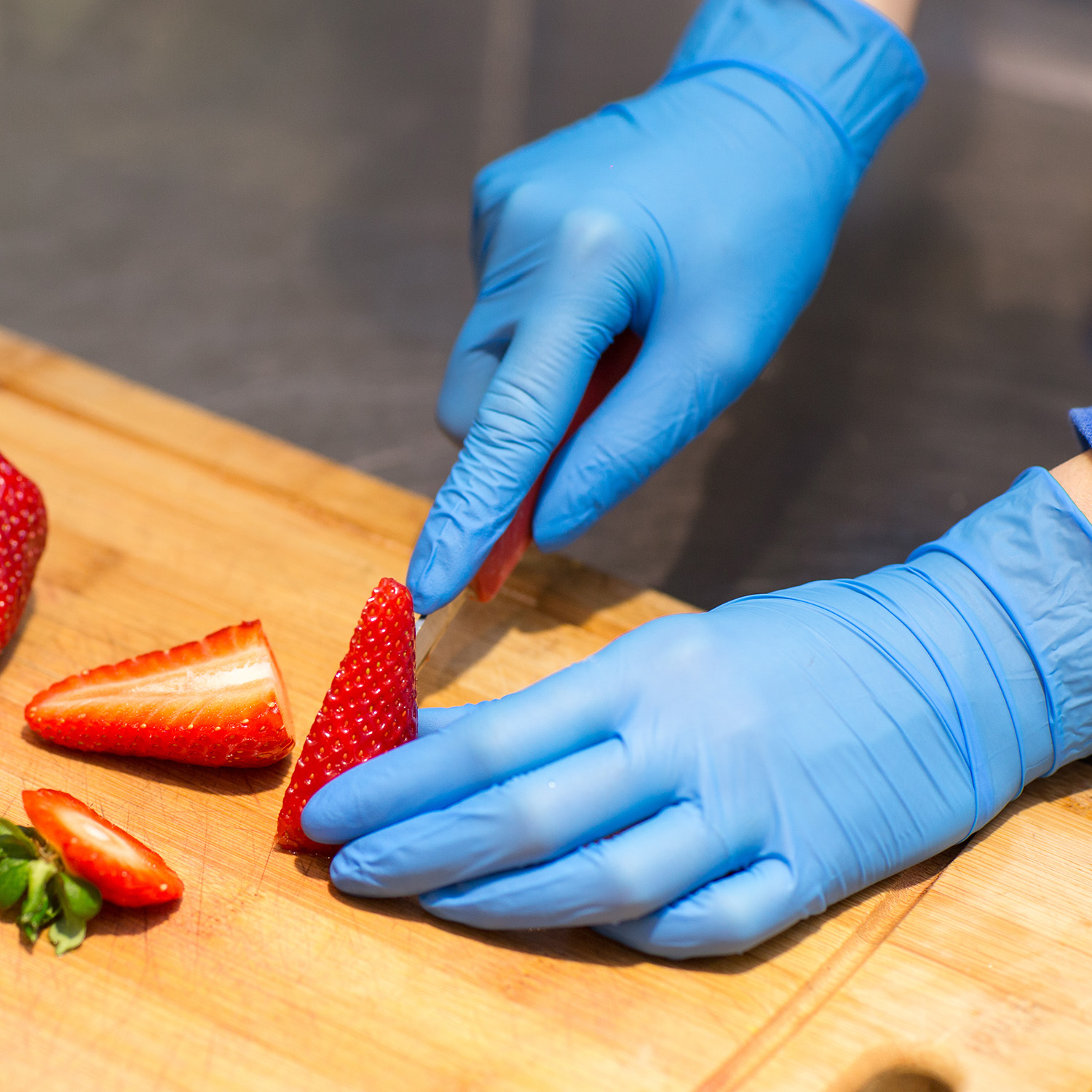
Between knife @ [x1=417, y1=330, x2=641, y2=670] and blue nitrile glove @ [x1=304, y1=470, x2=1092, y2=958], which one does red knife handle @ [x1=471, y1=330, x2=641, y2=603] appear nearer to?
knife @ [x1=417, y1=330, x2=641, y2=670]

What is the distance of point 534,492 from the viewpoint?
3.89 ft

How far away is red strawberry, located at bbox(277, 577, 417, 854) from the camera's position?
2.88 feet

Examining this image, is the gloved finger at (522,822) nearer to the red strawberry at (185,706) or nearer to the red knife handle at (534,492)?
the red strawberry at (185,706)

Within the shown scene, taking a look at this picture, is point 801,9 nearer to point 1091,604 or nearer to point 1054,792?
point 1091,604

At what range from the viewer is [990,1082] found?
2.76ft

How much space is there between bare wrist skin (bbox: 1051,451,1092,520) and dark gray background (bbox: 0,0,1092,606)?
1.65 ft

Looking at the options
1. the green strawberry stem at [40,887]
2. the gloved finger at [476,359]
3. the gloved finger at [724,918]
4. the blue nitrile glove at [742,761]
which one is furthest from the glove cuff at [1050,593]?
the green strawberry stem at [40,887]

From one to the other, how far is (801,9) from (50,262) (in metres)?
1.26

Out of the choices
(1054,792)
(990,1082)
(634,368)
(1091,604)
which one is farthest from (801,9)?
(990,1082)

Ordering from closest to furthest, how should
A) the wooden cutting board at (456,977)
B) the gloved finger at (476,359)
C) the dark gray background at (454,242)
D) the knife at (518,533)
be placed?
the wooden cutting board at (456,977)
the knife at (518,533)
the gloved finger at (476,359)
the dark gray background at (454,242)

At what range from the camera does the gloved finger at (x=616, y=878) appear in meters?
0.84

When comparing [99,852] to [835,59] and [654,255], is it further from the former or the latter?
[835,59]

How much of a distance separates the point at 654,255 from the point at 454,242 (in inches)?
36.8

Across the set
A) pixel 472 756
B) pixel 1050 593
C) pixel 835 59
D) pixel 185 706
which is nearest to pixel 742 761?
pixel 472 756
